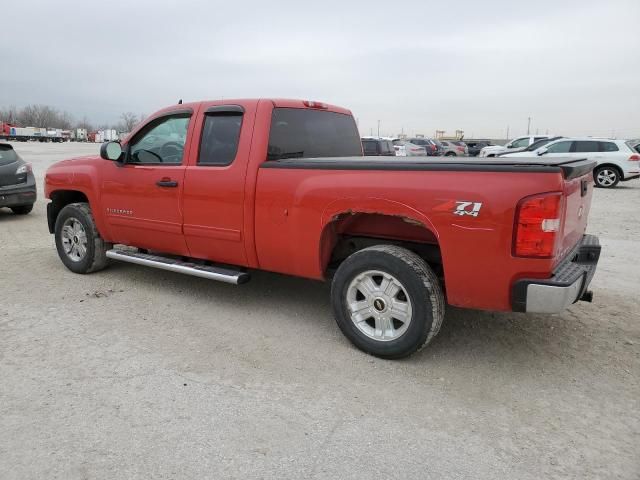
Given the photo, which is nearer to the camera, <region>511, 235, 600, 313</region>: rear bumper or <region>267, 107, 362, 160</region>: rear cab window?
<region>511, 235, 600, 313</region>: rear bumper

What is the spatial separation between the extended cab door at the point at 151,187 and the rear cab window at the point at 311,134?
928mm

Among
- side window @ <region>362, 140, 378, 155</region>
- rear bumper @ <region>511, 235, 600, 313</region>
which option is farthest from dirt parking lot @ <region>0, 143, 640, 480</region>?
side window @ <region>362, 140, 378, 155</region>

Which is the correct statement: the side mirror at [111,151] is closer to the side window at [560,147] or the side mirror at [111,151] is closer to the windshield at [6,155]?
the windshield at [6,155]

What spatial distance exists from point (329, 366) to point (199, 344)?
107 cm

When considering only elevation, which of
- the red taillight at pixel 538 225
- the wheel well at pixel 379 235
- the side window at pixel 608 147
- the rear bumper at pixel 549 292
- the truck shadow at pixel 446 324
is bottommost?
the truck shadow at pixel 446 324

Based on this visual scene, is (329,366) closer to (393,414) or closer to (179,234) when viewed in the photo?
(393,414)

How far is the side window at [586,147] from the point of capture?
675 inches

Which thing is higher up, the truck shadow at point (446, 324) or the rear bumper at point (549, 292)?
the rear bumper at point (549, 292)

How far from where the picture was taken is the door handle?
4754 millimetres

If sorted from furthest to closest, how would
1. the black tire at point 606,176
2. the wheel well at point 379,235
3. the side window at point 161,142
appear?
the black tire at point 606,176, the side window at point 161,142, the wheel well at point 379,235

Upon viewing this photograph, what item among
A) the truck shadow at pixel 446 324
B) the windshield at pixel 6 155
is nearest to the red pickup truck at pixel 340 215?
the truck shadow at pixel 446 324

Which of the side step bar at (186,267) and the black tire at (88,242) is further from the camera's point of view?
the black tire at (88,242)

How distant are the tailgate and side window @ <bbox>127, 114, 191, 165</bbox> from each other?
3319mm

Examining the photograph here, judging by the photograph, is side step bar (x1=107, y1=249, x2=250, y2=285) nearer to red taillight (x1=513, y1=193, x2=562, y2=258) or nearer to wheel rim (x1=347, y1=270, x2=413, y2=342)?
wheel rim (x1=347, y1=270, x2=413, y2=342)
